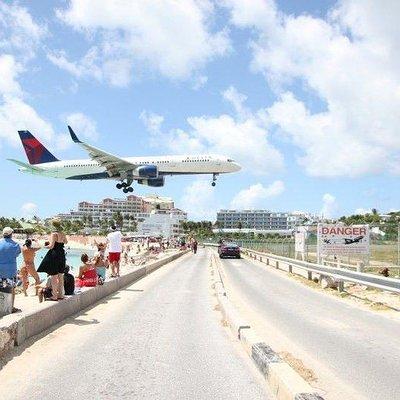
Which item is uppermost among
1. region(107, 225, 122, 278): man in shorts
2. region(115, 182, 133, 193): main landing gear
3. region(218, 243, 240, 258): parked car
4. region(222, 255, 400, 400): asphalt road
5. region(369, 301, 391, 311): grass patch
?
region(115, 182, 133, 193): main landing gear

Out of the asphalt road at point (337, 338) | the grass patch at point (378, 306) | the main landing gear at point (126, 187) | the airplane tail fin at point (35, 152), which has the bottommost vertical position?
the grass patch at point (378, 306)

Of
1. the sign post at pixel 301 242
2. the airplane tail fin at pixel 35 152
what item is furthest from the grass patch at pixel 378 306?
the airplane tail fin at pixel 35 152

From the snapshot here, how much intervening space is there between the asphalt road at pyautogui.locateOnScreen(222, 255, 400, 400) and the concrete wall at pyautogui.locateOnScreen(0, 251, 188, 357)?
3595 millimetres

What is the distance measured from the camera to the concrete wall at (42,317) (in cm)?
700

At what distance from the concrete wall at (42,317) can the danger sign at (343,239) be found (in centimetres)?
1075

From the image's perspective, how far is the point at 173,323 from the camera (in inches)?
403

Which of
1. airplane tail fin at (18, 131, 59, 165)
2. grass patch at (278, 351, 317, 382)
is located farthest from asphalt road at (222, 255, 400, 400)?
airplane tail fin at (18, 131, 59, 165)

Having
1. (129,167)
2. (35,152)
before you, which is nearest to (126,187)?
(129,167)

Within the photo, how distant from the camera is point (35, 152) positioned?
6656cm

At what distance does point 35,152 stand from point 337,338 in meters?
62.2

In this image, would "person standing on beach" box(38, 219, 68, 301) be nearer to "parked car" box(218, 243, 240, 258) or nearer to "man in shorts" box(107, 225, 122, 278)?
"man in shorts" box(107, 225, 122, 278)

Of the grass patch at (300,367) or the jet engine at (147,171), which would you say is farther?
the jet engine at (147,171)

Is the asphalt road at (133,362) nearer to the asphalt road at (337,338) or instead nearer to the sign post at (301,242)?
the asphalt road at (337,338)

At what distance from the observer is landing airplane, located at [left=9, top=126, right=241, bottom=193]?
5016cm
